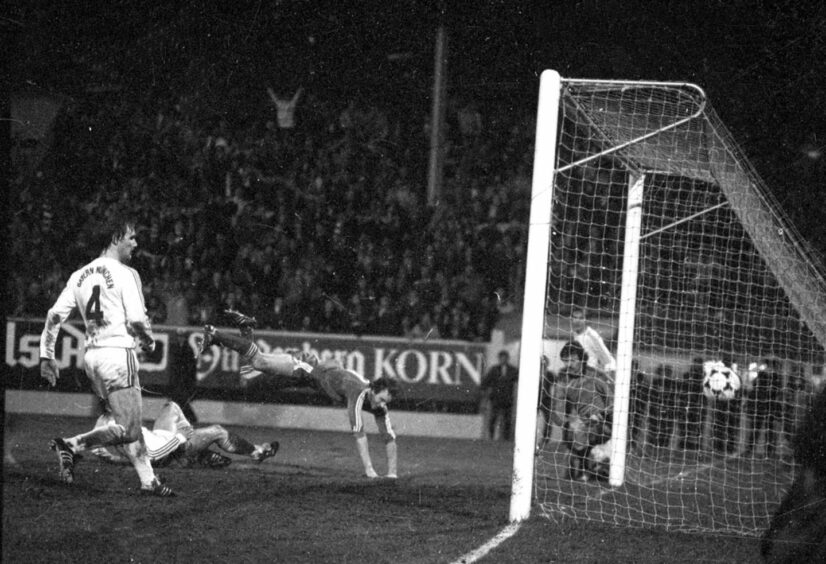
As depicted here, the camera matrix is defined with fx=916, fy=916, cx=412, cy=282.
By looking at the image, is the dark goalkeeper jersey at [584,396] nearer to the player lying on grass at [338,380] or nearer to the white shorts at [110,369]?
the player lying on grass at [338,380]

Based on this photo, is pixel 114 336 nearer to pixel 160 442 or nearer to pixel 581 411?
pixel 160 442

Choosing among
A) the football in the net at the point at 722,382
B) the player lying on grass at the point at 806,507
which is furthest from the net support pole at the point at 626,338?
the player lying on grass at the point at 806,507

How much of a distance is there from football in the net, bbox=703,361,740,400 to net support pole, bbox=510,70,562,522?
6527mm

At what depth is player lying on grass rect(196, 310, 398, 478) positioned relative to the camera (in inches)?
337

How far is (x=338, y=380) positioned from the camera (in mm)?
9219

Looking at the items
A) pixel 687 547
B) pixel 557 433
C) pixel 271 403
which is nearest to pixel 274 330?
pixel 271 403

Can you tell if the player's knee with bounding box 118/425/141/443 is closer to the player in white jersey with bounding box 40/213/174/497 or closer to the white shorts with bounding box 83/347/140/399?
the player in white jersey with bounding box 40/213/174/497

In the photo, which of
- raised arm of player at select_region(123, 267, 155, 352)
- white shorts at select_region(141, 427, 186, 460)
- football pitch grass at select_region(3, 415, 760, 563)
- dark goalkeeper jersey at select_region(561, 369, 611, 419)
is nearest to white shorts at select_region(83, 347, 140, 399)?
raised arm of player at select_region(123, 267, 155, 352)

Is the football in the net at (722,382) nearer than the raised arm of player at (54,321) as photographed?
No

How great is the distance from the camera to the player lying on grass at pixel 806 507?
102 inches

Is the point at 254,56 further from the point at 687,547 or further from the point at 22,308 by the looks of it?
the point at 687,547

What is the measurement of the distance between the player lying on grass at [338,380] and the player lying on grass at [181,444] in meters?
0.73

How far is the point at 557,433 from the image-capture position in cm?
1354

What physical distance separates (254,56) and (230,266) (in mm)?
5309
